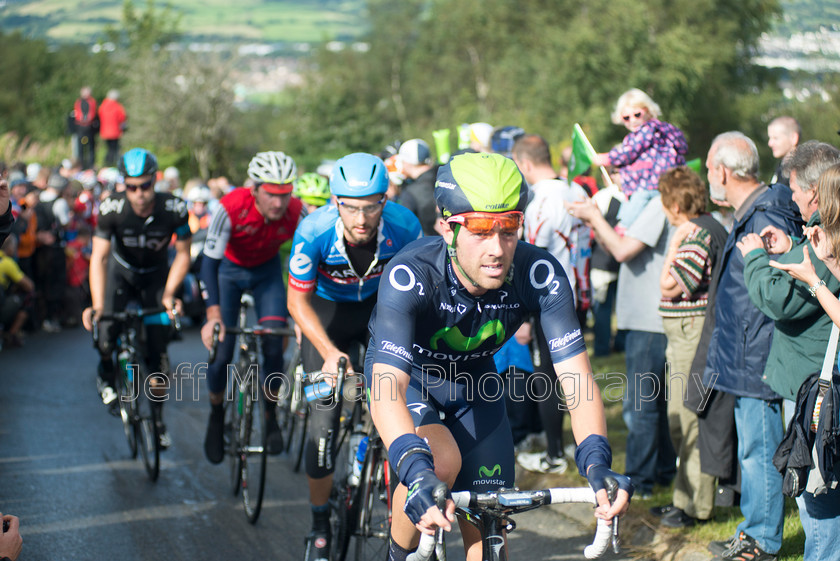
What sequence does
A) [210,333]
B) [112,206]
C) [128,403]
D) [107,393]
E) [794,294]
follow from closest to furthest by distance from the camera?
[794,294] < [210,333] < [112,206] < [128,403] < [107,393]

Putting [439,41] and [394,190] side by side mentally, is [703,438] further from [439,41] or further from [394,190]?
[439,41]

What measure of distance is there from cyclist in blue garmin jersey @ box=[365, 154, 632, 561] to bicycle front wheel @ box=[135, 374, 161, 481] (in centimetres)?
366

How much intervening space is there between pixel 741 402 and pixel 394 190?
553cm

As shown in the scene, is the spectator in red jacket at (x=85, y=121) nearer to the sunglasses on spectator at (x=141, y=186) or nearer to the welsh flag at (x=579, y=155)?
the sunglasses on spectator at (x=141, y=186)

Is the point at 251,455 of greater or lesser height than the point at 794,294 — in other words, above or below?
below

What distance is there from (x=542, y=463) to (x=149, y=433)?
3176 mm

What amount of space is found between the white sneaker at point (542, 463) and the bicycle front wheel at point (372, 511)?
2182mm

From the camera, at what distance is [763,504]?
15.5 ft

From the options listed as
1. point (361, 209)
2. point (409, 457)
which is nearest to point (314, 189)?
point (361, 209)

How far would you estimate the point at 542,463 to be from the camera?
271 inches

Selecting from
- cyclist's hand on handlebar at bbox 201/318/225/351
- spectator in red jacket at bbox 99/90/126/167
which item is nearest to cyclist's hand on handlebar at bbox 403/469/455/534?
cyclist's hand on handlebar at bbox 201/318/225/351

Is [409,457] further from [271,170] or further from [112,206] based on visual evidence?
[112,206]

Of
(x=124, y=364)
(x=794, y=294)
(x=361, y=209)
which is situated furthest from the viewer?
(x=124, y=364)

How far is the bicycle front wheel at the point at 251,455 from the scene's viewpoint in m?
6.19
